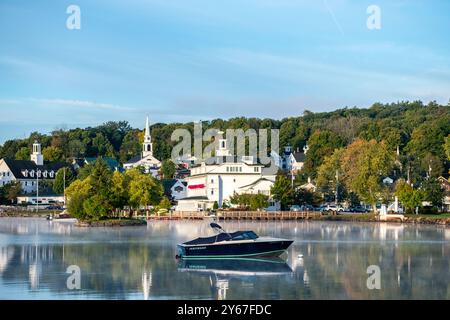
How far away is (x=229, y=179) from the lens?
97250 millimetres

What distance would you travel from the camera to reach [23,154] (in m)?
140

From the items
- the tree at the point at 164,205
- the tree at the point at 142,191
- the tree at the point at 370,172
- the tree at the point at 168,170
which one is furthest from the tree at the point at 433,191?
the tree at the point at 168,170

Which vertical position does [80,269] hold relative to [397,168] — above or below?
below

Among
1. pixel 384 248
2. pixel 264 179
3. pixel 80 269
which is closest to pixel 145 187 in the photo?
pixel 264 179

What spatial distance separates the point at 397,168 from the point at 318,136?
2555 centimetres

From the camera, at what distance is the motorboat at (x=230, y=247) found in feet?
125

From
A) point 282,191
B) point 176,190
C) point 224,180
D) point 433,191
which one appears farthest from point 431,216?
point 176,190

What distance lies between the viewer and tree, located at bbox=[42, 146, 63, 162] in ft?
465

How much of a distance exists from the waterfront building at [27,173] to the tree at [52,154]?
1300cm

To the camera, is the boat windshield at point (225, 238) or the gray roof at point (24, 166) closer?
the boat windshield at point (225, 238)

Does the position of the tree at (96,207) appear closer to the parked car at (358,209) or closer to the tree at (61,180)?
the parked car at (358,209)

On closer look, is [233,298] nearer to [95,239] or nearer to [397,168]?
[95,239]

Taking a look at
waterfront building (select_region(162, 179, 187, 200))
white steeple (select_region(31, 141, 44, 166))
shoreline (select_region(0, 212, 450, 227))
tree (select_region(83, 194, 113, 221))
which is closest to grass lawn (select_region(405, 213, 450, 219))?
shoreline (select_region(0, 212, 450, 227))
